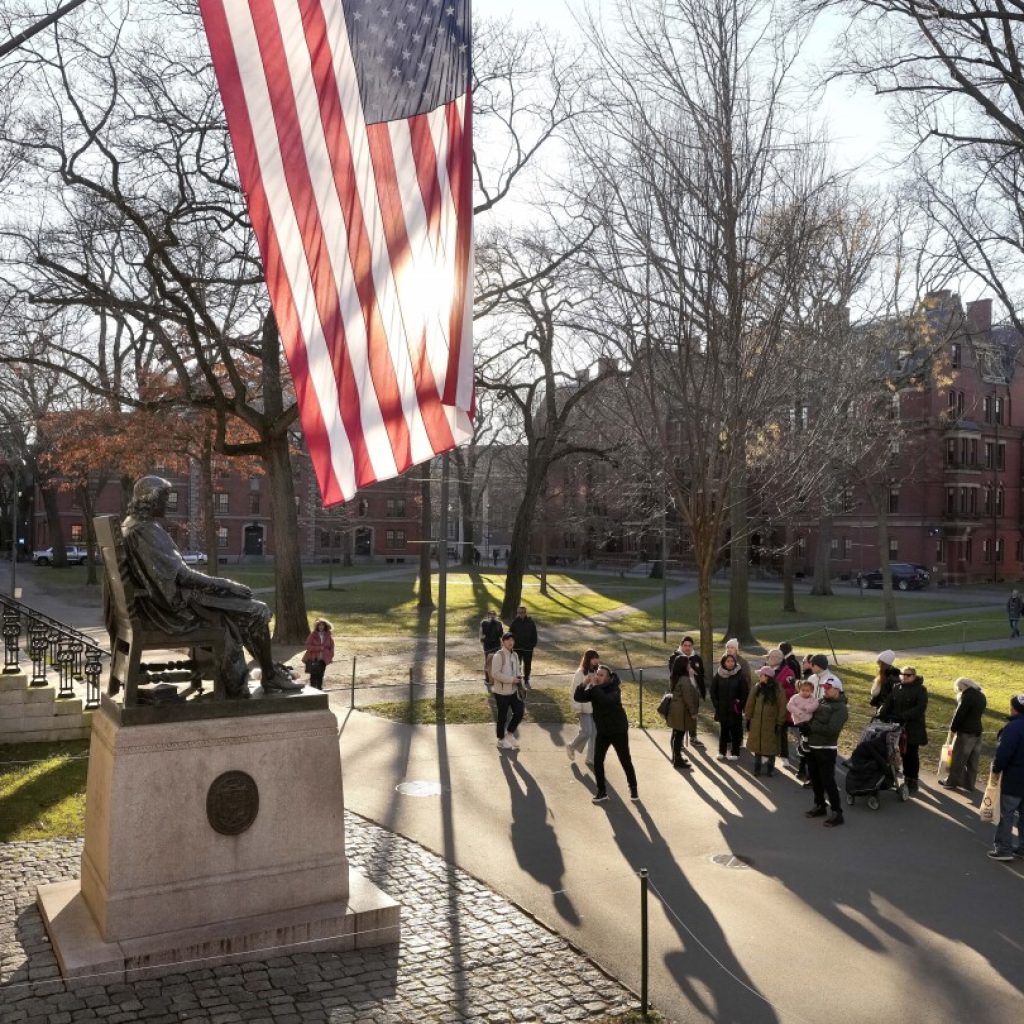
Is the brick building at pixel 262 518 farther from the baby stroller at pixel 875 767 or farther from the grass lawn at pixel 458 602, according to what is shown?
the baby stroller at pixel 875 767

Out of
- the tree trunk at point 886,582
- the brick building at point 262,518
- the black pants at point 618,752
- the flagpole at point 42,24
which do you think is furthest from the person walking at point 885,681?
the brick building at point 262,518

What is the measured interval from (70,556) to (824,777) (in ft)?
238

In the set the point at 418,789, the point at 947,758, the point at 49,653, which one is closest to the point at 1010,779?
the point at 947,758

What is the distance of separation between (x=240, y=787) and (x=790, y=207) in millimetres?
15137

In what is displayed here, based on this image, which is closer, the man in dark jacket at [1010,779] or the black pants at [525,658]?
the man in dark jacket at [1010,779]

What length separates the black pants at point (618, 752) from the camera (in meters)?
12.2

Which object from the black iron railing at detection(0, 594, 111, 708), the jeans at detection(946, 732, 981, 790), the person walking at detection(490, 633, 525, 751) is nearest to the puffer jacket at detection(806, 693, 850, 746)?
the jeans at detection(946, 732, 981, 790)

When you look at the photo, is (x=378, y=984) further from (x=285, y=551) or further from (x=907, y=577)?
(x=907, y=577)

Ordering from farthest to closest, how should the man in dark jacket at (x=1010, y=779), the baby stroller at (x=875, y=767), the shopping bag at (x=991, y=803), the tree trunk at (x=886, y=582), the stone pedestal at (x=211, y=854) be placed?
the tree trunk at (x=886, y=582)
the baby stroller at (x=875, y=767)
the shopping bag at (x=991, y=803)
the man in dark jacket at (x=1010, y=779)
the stone pedestal at (x=211, y=854)

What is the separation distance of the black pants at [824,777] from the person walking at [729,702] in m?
2.59

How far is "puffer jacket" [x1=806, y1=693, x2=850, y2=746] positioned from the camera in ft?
37.7

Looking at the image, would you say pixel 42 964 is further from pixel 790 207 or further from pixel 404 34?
pixel 790 207

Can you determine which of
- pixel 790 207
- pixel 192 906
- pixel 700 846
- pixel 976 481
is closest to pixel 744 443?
pixel 790 207

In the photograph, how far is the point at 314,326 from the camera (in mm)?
8117
